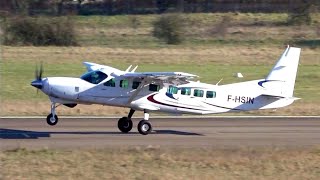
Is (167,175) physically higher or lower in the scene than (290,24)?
lower

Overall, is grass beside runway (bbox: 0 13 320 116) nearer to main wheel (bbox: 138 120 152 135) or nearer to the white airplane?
the white airplane

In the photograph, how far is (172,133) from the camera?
968 inches

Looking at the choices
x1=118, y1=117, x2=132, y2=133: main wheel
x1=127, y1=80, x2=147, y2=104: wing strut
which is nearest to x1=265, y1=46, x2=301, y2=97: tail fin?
x1=127, y1=80, x2=147, y2=104: wing strut

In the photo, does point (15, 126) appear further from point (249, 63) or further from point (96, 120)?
point (249, 63)

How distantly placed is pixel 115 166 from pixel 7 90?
20062 millimetres

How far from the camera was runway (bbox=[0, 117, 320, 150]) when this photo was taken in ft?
72.2

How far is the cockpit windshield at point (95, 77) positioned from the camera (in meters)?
24.6

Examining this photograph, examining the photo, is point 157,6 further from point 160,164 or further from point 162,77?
point 160,164

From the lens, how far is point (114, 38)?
65.1 metres

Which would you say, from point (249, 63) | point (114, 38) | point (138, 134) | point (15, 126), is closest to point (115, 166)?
point (138, 134)

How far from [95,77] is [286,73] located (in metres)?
5.56

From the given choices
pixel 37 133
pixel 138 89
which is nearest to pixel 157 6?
pixel 138 89

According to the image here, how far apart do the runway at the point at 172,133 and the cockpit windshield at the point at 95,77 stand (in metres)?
1.44

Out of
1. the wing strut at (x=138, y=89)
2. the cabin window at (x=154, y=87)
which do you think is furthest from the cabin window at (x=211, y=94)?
the wing strut at (x=138, y=89)
